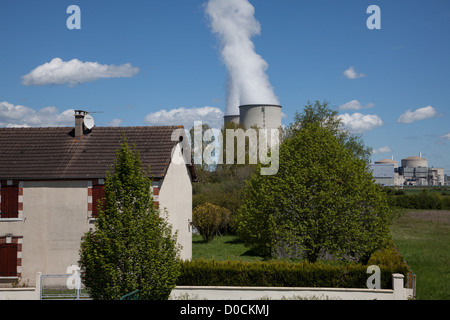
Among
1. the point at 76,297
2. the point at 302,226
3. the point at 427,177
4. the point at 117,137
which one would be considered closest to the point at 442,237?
the point at 302,226

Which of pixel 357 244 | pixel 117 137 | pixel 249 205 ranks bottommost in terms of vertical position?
pixel 357 244

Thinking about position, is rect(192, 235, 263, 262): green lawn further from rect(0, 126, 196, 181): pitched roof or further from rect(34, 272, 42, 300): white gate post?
rect(34, 272, 42, 300): white gate post

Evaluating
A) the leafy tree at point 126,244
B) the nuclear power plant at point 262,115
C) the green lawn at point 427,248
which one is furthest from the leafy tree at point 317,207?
the nuclear power plant at point 262,115

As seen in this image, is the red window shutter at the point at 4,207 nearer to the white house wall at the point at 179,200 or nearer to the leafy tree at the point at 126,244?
the white house wall at the point at 179,200

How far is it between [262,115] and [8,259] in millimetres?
44601

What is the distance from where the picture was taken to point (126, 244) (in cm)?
1356

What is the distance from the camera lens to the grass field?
21.0 m

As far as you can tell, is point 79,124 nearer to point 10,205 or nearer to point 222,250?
point 10,205

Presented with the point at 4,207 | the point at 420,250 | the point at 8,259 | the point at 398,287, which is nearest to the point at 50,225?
the point at 4,207

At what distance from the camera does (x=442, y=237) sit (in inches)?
1585

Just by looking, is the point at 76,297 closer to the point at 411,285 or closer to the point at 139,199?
the point at 139,199

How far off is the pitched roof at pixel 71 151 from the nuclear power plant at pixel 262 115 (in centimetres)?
3937
